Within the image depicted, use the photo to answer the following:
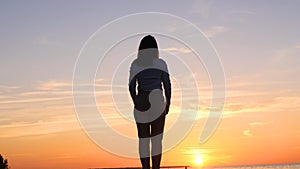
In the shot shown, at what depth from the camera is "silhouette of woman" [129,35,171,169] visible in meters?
11.9

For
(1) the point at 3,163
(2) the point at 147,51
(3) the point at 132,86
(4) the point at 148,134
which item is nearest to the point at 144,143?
(4) the point at 148,134

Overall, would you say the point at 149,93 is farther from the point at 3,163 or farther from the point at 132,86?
the point at 3,163

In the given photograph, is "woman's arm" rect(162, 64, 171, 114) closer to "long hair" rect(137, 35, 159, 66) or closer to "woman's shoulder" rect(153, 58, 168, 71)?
"woman's shoulder" rect(153, 58, 168, 71)

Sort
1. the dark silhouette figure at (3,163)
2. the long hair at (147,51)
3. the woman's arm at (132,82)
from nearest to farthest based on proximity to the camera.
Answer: the long hair at (147,51) < the woman's arm at (132,82) < the dark silhouette figure at (3,163)

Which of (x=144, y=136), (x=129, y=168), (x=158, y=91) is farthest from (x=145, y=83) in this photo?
(x=129, y=168)

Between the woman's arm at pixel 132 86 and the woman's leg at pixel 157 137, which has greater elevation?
the woman's arm at pixel 132 86

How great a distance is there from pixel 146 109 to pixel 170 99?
0.56 metres

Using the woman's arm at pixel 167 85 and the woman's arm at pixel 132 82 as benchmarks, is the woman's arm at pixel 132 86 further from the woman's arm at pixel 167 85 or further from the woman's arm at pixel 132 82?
the woman's arm at pixel 167 85

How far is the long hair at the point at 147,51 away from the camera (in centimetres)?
1182

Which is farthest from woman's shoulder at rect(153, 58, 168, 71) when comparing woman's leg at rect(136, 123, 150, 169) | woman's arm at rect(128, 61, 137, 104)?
woman's leg at rect(136, 123, 150, 169)

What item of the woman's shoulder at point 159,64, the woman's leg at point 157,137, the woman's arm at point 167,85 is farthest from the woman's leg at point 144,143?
the woman's shoulder at point 159,64

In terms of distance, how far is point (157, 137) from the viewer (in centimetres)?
1210

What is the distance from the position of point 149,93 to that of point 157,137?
97 centimetres

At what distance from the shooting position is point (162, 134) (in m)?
12.1
